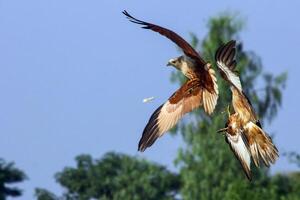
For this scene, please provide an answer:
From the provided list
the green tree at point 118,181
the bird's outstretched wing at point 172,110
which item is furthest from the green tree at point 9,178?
the bird's outstretched wing at point 172,110

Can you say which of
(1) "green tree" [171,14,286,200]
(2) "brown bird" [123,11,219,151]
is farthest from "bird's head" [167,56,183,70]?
(1) "green tree" [171,14,286,200]

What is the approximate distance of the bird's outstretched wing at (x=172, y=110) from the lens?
17.2ft

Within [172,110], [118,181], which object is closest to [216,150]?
[118,181]

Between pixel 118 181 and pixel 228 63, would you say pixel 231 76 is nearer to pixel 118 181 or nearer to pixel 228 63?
pixel 228 63

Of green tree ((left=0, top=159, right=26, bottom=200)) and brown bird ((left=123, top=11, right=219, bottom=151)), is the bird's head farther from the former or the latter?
green tree ((left=0, top=159, right=26, bottom=200))

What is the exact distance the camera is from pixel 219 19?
3809 cm

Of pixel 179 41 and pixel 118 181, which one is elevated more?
pixel 118 181

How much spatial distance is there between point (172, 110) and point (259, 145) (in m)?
0.38

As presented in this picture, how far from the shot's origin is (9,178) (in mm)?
44875

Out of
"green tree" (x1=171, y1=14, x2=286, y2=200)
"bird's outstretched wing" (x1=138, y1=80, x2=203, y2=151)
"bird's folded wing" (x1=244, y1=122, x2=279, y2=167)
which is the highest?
"green tree" (x1=171, y1=14, x2=286, y2=200)

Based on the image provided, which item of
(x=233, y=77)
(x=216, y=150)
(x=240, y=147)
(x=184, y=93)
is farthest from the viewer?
(x=216, y=150)

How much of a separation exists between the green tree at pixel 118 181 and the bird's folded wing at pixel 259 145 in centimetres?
3719

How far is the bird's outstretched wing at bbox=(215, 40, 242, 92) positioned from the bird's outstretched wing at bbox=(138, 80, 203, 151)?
0.58 feet

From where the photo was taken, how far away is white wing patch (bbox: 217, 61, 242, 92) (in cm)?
498
